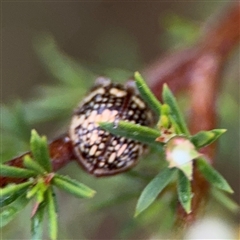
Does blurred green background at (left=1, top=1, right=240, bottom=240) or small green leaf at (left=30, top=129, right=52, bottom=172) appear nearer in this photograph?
A: small green leaf at (left=30, top=129, right=52, bottom=172)

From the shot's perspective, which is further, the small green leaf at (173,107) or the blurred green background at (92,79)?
the blurred green background at (92,79)

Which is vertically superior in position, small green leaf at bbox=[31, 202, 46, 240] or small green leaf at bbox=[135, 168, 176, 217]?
small green leaf at bbox=[31, 202, 46, 240]

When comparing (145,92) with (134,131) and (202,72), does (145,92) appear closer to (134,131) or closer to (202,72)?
(134,131)

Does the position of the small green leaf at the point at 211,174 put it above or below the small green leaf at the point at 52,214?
below

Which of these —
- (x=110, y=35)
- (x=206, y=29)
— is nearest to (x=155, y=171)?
(x=206, y=29)

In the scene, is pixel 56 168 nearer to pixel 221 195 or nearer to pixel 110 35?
pixel 221 195
